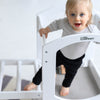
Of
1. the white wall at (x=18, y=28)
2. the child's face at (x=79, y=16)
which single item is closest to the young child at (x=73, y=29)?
the child's face at (x=79, y=16)

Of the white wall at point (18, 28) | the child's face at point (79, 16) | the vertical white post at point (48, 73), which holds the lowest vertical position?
the white wall at point (18, 28)

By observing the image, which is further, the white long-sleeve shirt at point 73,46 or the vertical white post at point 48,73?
the white long-sleeve shirt at point 73,46

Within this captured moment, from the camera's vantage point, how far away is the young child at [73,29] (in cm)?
107

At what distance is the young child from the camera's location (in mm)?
1068

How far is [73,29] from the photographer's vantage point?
3.83 feet

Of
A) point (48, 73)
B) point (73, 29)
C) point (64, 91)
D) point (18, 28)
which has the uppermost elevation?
point (73, 29)

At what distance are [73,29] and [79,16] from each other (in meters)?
0.11

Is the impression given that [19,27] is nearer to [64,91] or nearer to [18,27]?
[18,27]

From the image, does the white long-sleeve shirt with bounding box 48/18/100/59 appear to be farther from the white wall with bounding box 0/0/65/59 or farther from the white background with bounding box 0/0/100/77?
the white wall with bounding box 0/0/65/59

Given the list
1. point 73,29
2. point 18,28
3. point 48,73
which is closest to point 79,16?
point 73,29

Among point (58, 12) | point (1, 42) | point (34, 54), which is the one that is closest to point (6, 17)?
point (1, 42)

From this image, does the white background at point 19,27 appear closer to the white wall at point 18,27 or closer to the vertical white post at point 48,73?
the white wall at point 18,27

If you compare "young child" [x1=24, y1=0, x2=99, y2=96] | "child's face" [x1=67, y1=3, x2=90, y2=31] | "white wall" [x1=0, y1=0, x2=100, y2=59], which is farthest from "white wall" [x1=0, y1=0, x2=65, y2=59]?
"child's face" [x1=67, y1=3, x2=90, y2=31]

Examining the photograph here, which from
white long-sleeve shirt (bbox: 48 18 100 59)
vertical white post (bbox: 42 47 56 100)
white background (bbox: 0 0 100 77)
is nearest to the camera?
vertical white post (bbox: 42 47 56 100)
